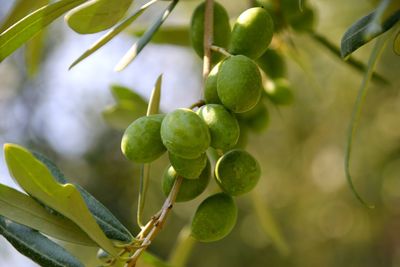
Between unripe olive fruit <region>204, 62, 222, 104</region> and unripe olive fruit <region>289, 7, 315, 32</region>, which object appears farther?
unripe olive fruit <region>289, 7, 315, 32</region>

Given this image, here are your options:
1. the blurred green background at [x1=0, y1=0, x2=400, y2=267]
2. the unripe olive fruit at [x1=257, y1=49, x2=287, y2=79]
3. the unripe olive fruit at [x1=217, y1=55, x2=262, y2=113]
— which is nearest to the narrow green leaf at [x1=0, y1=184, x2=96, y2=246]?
the unripe olive fruit at [x1=217, y1=55, x2=262, y2=113]

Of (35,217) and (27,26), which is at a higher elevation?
(27,26)

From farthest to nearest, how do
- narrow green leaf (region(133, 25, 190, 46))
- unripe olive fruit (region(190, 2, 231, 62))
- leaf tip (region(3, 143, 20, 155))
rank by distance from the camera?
narrow green leaf (region(133, 25, 190, 46)) → unripe olive fruit (region(190, 2, 231, 62)) → leaf tip (region(3, 143, 20, 155))

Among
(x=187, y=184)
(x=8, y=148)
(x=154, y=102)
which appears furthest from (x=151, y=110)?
(x=8, y=148)

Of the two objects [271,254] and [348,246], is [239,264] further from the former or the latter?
[348,246]

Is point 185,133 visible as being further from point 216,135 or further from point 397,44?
point 397,44

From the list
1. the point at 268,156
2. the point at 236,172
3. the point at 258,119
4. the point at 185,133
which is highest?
the point at 185,133

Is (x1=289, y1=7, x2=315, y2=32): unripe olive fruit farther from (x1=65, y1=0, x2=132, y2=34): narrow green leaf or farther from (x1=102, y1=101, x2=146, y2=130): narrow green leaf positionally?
(x1=65, y1=0, x2=132, y2=34): narrow green leaf

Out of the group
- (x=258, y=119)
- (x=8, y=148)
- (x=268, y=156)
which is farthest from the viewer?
(x=268, y=156)
